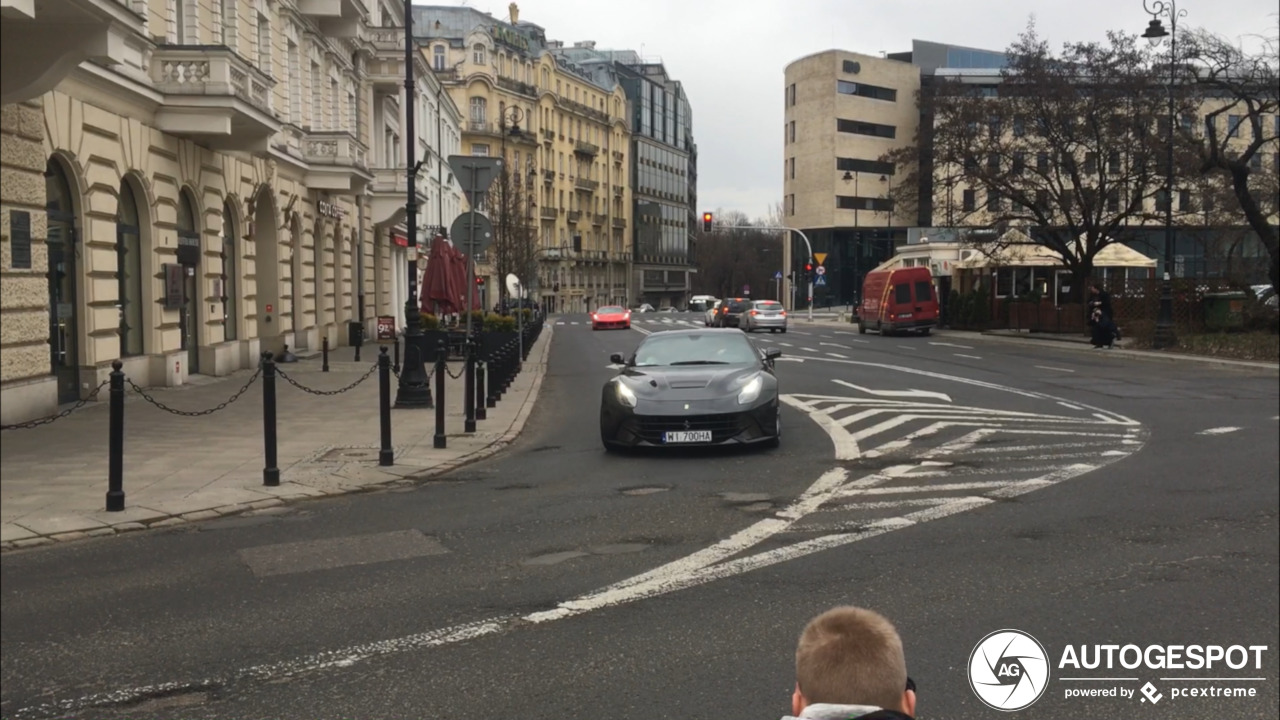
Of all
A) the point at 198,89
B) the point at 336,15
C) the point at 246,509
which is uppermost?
the point at 336,15

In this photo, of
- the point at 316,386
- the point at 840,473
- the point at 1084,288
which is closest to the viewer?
the point at 840,473

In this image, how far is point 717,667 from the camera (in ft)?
16.4

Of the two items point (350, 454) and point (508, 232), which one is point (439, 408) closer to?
Answer: point (350, 454)

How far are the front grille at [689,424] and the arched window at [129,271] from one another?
10.1m

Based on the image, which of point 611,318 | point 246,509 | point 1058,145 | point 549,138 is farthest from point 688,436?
point 549,138

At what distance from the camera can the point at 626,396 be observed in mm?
12094

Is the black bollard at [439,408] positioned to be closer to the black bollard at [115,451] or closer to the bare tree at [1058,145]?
the black bollard at [115,451]

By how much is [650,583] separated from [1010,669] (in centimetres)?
378

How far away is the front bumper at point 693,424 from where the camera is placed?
1169cm

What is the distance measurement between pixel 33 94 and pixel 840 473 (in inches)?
411

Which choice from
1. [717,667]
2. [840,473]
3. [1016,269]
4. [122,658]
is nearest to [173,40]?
[840,473]

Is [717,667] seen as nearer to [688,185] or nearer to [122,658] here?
[122,658]

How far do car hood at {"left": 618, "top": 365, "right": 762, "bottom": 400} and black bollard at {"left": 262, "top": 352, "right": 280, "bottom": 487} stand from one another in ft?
12.2

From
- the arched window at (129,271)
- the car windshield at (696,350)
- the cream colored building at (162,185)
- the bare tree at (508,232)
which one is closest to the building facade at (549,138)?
the bare tree at (508,232)
